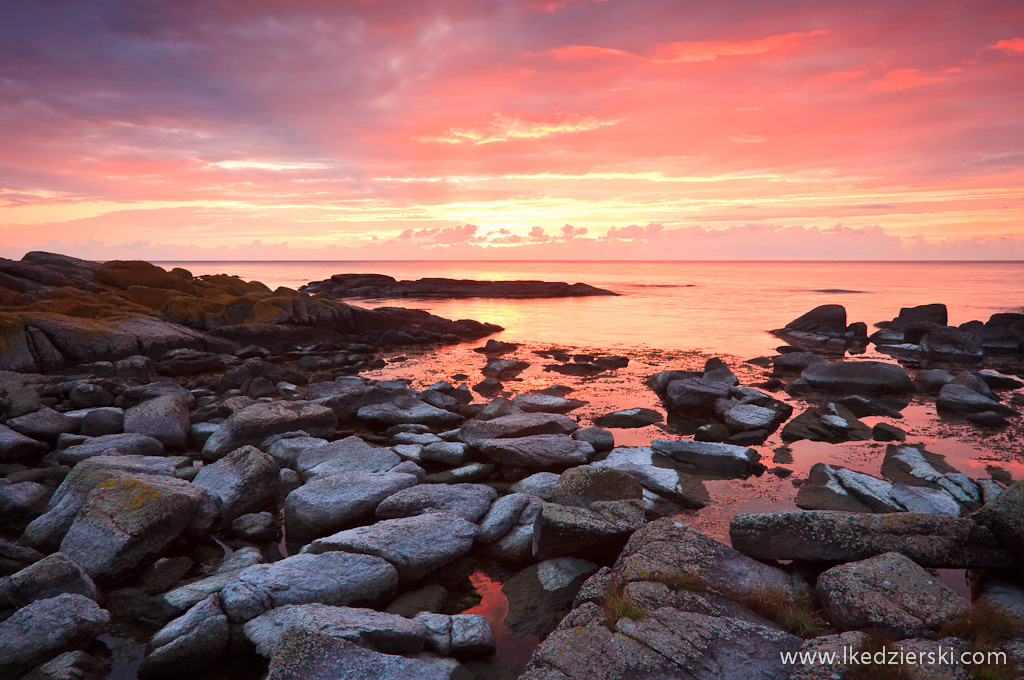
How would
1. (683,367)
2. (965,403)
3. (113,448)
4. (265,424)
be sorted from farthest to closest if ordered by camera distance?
(683,367), (965,403), (265,424), (113,448)

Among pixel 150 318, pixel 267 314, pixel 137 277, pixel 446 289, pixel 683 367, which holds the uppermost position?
pixel 137 277

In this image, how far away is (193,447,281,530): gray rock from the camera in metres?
8.36

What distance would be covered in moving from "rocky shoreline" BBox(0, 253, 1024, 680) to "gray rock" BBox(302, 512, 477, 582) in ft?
0.11

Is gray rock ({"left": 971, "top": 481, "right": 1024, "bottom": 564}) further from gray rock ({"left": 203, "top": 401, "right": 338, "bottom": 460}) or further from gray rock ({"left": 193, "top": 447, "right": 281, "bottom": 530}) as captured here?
gray rock ({"left": 203, "top": 401, "right": 338, "bottom": 460})

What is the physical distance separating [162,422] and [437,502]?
7622mm

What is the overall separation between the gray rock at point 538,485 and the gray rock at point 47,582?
19.5 feet

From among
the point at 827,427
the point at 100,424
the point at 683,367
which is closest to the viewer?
the point at 100,424

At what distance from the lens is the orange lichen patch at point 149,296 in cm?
2767

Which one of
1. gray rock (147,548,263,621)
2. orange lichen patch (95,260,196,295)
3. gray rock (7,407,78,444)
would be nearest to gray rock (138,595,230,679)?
gray rock (147,548,263,621)

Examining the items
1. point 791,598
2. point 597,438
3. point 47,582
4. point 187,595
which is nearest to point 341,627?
point 187,595

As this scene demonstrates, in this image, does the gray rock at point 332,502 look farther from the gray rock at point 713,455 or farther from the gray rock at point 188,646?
the gray rock at point 713,455

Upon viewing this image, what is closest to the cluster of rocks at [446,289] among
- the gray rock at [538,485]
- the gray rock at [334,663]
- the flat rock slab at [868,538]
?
the gray rock at [538,485]

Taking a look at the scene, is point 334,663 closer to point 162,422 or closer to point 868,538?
point 868,538

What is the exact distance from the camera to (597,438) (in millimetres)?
11844
